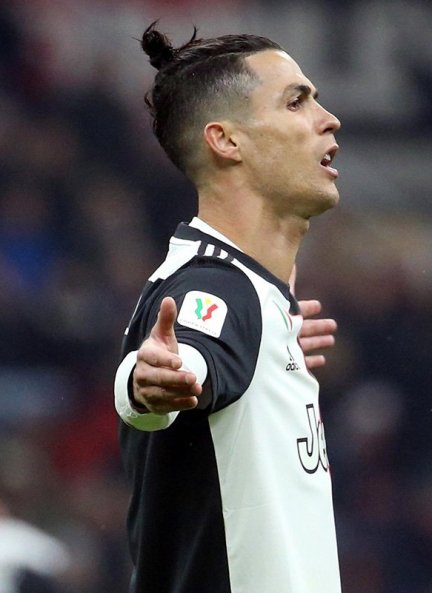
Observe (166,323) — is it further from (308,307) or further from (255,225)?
(308,307)

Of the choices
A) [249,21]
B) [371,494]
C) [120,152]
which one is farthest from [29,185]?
[371,494]

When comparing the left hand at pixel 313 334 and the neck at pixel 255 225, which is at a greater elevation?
the neck at pixel 255 225

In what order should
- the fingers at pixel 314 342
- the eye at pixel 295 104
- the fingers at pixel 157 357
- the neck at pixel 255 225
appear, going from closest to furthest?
the fingers at pixel 157 357, the neck at pixel 255 225, the eye at pixel 295 104, the fingers at pixel 314 342

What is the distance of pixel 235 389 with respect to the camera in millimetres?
2057

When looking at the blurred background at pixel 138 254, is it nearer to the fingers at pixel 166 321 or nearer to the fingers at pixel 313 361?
the fingers at pixel 313 361

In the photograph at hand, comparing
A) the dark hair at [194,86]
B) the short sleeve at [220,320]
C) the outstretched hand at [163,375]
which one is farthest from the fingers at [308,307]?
the outstretched hand at [163,375]

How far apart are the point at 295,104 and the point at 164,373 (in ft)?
3.19

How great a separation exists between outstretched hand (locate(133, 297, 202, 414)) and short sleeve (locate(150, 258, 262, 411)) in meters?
0.13

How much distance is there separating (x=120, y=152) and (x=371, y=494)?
5.30 feet

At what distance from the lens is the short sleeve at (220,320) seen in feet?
6.51

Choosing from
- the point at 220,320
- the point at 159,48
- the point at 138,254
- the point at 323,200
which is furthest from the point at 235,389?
the point at 138,254

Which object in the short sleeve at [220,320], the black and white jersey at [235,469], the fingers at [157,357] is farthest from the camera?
the black and white jersey at [235,469]

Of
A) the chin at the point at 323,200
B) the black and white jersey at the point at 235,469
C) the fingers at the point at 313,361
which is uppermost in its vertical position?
the chin at the point at 323,200

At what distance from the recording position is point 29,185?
4953 millimetres
